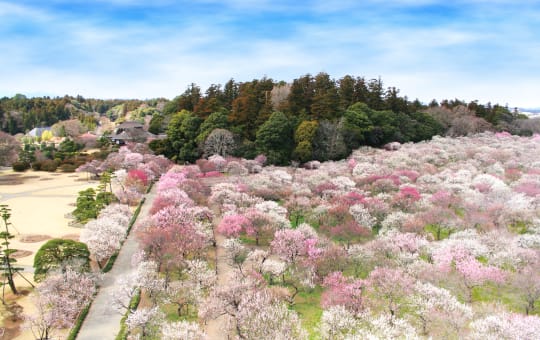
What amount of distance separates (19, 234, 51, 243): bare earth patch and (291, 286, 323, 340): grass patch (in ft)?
63.5

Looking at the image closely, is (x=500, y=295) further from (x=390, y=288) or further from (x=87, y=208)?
(x=87, y=208)

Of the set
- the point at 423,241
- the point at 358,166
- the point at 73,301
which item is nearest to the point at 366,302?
the point at 423,241

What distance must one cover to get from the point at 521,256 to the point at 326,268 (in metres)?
9.91

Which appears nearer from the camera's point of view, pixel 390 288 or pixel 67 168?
pixel 390 288

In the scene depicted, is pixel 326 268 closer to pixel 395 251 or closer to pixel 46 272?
pixel 395 251

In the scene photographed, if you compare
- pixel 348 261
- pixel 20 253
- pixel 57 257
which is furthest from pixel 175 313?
pixel 20 253

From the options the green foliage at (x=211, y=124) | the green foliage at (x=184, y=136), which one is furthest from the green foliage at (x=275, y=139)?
the green foliage at (x=184, y=136)

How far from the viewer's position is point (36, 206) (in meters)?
34.5

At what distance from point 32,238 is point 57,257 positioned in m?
9.13

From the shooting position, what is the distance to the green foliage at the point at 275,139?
45.1 metres

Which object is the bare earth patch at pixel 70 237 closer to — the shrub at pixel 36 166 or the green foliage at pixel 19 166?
the shrub at pixel 36 166

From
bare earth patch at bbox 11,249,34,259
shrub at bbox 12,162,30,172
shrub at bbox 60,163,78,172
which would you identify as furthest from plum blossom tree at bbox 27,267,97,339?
shrub at bbox 12,162,30,172

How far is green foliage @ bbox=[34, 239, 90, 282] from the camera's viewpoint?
61.6 feet

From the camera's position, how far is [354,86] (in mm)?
56312
